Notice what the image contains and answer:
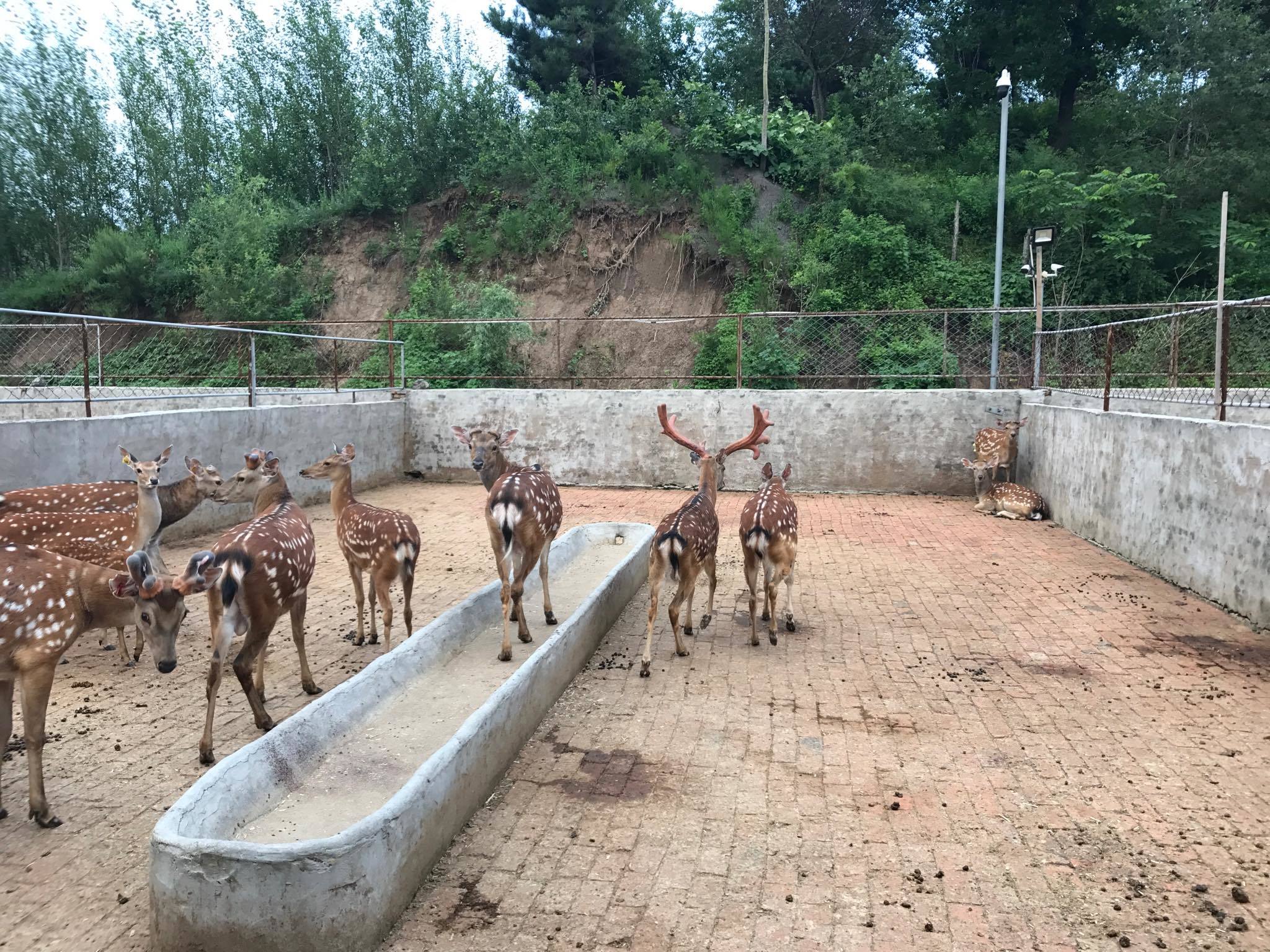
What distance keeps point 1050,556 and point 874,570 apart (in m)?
2.10

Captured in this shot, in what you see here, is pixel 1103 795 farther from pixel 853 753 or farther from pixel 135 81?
pixel 135 81

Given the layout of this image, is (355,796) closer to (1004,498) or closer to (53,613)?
(53,613)

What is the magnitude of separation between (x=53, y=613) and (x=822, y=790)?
3.70m

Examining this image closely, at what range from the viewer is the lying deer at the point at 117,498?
6.17 m

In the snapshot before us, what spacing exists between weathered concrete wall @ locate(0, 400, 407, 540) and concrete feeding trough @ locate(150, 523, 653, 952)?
524 cm

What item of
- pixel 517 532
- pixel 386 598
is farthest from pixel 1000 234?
pixel 386 598

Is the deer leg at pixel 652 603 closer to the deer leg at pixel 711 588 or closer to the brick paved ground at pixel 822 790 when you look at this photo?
the brick paved ground at pixel 822 790

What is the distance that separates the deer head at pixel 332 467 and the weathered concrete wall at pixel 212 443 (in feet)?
9.92

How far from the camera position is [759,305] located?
22.3 m

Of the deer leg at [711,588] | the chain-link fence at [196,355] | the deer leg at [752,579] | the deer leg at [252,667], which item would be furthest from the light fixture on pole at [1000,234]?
the chain-link fence at [196,355]

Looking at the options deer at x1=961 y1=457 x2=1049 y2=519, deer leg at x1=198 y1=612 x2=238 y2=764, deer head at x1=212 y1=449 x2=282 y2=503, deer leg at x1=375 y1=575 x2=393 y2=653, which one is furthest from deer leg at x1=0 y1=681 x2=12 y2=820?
deer at x1=961 y1=457 x2=1049 y2=519

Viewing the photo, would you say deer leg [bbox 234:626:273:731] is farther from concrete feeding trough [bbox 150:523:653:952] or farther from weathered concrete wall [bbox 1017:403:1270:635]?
weathered concrete wall [bbox 1017:403:1270:635]

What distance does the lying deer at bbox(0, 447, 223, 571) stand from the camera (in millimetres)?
6172

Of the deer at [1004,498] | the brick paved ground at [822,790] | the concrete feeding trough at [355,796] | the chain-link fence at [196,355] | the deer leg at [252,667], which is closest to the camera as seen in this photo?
the concrete feeding trough at [355,796]
